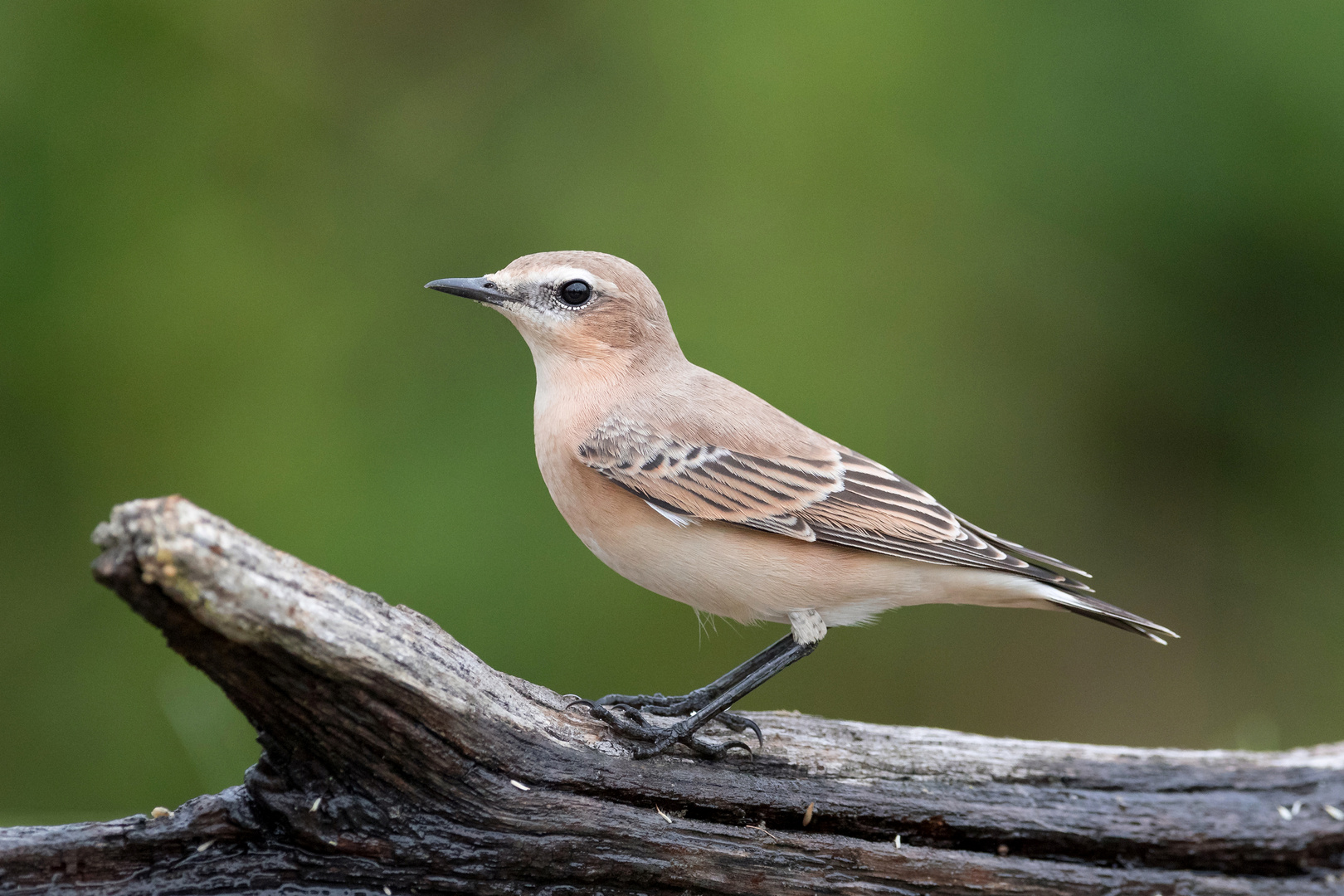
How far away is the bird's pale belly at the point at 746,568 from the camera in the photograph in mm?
4160

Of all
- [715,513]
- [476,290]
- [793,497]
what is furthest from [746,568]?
[476,290]

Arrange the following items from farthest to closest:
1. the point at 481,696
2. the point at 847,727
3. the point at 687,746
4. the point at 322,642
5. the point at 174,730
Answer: the point at 174,730
the point at 847,727
the point at 687,746
the point at 481,696
the point at 322,642

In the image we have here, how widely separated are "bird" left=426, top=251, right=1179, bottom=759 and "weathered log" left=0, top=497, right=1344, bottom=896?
40 centimetres

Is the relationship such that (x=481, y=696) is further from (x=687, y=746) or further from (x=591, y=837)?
(x=687, y=746)

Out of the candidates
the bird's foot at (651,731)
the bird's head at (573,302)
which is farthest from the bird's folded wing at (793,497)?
the bird's foot at (651,731)

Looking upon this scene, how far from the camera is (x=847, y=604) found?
436 centimetres

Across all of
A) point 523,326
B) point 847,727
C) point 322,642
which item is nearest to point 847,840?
point 847,727

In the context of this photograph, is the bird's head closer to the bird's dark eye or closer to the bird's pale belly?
the bird's dark eye

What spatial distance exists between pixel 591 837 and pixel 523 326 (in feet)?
7.21

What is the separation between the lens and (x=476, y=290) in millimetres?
4457

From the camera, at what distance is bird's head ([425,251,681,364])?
14.8 feet

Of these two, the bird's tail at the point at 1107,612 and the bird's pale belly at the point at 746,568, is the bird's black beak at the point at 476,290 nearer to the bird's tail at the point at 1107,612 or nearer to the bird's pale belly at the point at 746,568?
the bird's pale belly at the point at 746,568

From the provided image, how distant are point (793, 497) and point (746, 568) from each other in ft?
1.21

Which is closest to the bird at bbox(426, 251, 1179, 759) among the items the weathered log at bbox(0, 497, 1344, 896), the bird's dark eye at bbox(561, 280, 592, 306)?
the bird's dark eye at bbox(561, 280, 592, 306)
